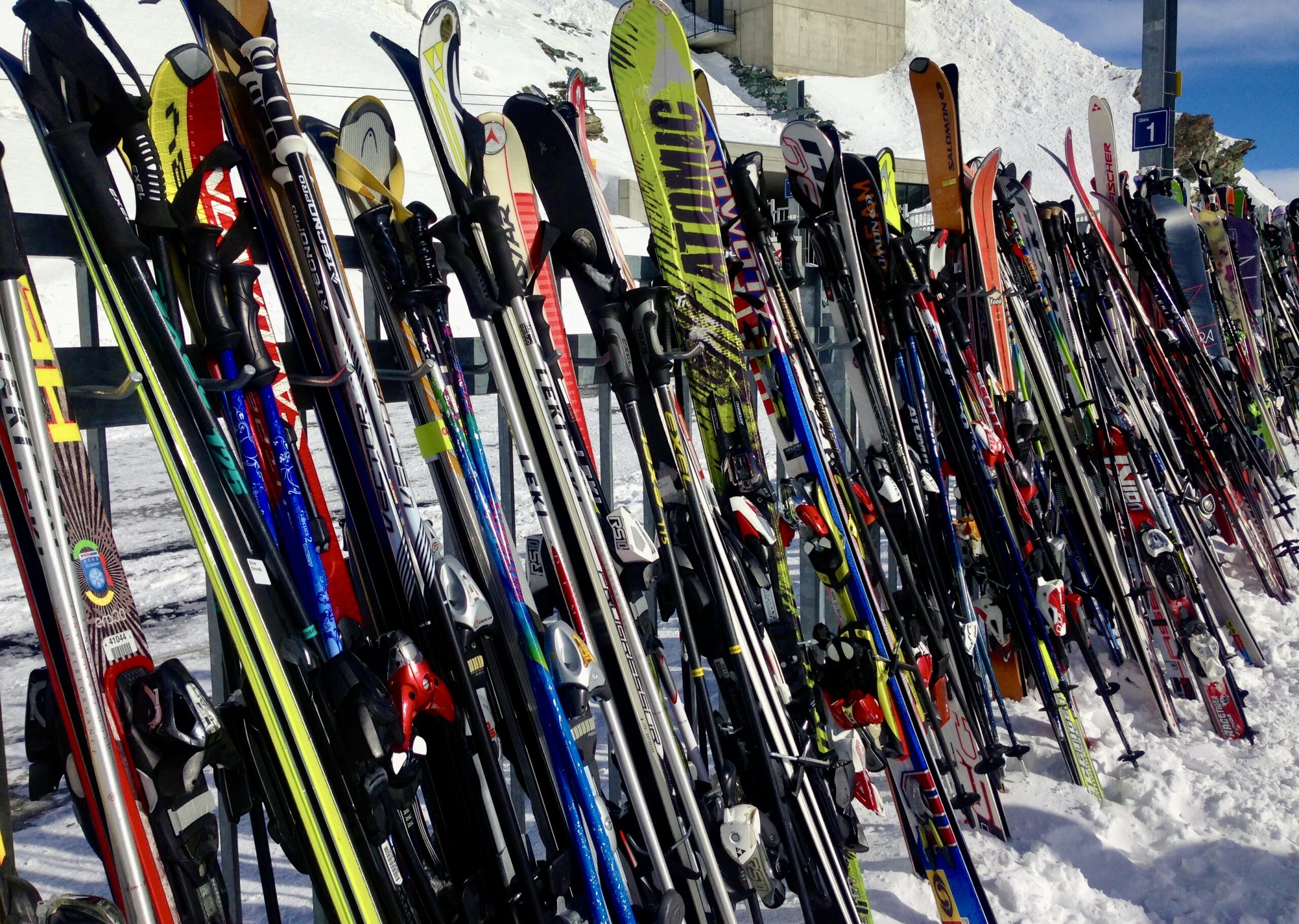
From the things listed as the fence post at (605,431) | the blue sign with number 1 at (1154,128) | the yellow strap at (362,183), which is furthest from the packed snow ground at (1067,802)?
the blue sign with number 1 at (1154,128)

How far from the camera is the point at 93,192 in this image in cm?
120

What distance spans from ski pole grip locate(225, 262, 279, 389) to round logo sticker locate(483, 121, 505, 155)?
61 cm

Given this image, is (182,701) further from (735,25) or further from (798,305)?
(735,25)

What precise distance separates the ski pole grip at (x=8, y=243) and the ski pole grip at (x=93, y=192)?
100 millimetres

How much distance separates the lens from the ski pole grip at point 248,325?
1285 millimetres

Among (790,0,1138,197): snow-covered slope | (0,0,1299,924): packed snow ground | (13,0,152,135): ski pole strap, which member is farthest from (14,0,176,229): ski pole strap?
(790,0,1138,197): snow-covered slope

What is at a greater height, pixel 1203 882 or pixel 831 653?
pixel 831 653

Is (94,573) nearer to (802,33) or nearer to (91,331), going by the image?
(91,331)

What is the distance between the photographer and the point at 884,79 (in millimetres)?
39344

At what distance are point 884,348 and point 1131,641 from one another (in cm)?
126

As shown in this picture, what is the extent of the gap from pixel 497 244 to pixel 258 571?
0.70 m

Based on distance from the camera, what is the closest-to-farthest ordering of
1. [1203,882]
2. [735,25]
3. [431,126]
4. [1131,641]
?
[431,126] → [1203,882] → [1131,641] → [735,25]

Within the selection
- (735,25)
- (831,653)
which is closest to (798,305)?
(831,653)

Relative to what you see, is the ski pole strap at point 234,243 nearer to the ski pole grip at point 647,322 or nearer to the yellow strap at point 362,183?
the yellow strap at point 362,183
